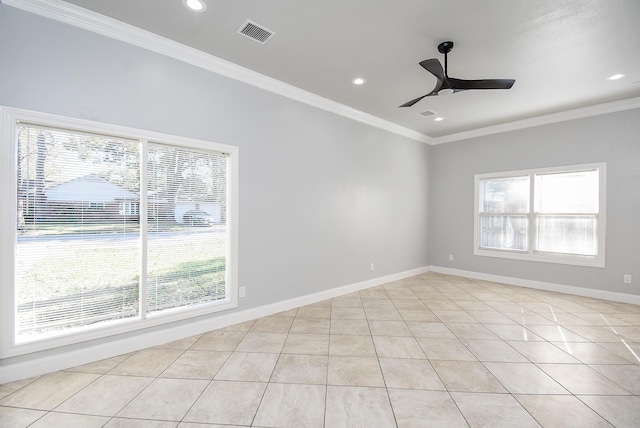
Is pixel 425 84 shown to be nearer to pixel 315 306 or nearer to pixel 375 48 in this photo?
pixel 375 48

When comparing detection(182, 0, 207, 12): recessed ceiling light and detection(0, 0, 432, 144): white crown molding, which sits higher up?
detection(182, 0, 207, 12): recessed ceiling light

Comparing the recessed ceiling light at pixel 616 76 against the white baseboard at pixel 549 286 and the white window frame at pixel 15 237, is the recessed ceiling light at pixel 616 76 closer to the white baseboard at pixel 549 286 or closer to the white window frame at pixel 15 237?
the white baseboard at pixel 549 286

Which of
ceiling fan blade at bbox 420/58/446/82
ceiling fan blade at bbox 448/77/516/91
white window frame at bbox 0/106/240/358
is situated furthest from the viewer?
ceiling fan blade at bbox 448/77/516/91

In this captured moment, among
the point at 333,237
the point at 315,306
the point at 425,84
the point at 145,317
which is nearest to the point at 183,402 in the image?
the point at 145,317

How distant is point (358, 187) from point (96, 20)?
3705 mm

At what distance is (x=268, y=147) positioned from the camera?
344 centimetres

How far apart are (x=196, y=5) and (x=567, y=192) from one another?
19.6 feet

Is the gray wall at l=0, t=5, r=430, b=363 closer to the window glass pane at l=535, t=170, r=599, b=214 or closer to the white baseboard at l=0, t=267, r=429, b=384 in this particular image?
the white baseboard at l=0, t=267, r=429, b=384

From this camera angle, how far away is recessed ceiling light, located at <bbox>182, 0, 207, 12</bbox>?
2178mm

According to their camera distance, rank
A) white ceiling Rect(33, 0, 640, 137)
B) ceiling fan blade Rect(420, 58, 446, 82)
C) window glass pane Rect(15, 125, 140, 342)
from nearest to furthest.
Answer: window glass pane Rect(15, 125, 140, 342) < white ceiling Rect(33, 0, 640, 137) < ceiling fan blade Rect(420, 58, 446, 82)

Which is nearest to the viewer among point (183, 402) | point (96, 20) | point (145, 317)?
point (183, 402)

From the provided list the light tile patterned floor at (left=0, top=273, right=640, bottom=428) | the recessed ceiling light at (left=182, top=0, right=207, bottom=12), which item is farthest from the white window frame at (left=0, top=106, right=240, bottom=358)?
the recessed ceiling light at (left=182, top=0, right=207, bottom=12)

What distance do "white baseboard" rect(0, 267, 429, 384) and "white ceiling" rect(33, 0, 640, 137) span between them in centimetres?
294

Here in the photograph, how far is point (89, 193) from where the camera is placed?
2369 mm
